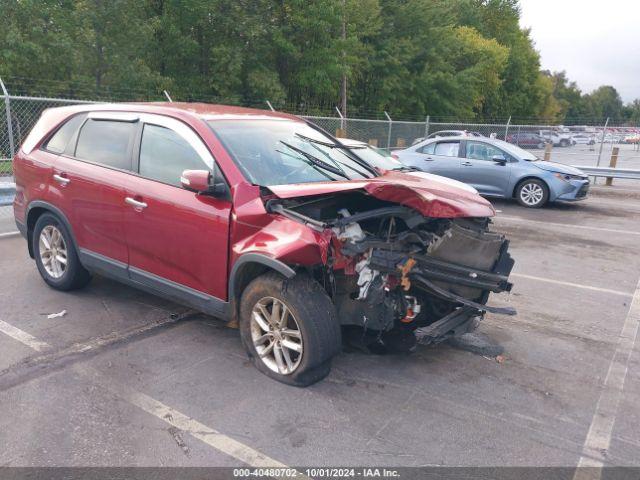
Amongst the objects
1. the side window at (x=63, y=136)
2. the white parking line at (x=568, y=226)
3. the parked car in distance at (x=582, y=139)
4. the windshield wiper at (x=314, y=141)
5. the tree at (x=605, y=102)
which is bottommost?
the white parking line at (x=568, y=226)

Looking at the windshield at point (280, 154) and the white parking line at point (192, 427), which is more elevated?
the windshield at point (280, 154)

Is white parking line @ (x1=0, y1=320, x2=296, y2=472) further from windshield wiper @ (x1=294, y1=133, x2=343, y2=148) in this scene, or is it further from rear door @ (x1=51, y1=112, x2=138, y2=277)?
windshield wiper @ (x1=294, y1=133, x2=343, y2=148)

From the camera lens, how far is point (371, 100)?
35625mm

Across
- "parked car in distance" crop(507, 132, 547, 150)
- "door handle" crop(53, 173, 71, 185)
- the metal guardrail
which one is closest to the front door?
"door handle" crop(53, 173, 71, 185)

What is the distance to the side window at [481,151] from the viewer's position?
40.1 feet

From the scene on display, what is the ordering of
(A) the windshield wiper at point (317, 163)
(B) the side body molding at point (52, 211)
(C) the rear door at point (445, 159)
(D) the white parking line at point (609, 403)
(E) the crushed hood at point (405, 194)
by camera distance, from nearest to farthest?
1. (D) the white parking line at point (609, 403)
2. (E) the crushed hood at point (405, 194)
3. (A) the windshield wiper at point (317, 163)
4. (B) the side body molding at point (52, 211)
5. (C) the rear door at point (445, 159)

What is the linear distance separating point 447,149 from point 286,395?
1019cm

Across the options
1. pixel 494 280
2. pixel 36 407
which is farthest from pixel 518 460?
pixel 36 407

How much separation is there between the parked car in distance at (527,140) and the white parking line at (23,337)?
810 inches

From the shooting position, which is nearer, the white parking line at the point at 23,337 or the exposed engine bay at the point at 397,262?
the exposed engine bay at the point at 397,262

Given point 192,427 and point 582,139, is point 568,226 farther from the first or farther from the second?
point 582,139

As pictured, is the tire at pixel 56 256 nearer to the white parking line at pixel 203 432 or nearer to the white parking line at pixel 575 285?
the white parking line at pixel 203 432

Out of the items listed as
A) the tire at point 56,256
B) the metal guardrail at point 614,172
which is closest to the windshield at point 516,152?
the metal guardrail at point 614,172

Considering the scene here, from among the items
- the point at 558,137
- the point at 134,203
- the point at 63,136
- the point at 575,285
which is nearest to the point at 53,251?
the point at 63,136
